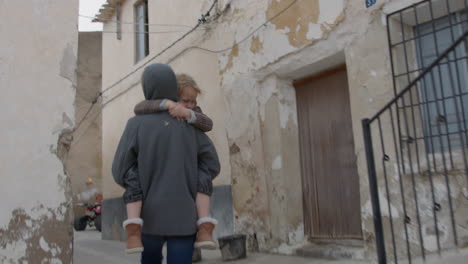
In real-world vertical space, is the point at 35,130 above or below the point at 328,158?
above

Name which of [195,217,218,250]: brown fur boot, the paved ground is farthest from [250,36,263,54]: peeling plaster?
[195,217,218,250]: brown fur boot

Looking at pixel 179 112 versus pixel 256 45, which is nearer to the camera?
pixel 179 112

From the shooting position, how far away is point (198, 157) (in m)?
2.24

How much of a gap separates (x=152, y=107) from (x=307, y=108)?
10.7 ft

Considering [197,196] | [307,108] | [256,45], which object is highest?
[256,45]

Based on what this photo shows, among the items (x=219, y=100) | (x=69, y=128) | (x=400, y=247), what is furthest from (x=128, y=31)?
(x=400, y=247)

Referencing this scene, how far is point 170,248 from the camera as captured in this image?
200 cm

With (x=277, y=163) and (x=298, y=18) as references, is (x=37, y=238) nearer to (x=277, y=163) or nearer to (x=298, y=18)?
(x=277, y=163)

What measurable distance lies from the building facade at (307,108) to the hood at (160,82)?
215cm

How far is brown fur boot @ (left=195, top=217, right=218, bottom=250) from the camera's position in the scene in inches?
80.3

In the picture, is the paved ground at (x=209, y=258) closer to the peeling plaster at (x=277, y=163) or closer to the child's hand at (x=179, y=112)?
the peeling plaster at (x=277, y=163)

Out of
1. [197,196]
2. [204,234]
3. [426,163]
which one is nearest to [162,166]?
[197,196]

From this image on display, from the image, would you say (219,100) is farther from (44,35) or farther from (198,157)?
(198,157)

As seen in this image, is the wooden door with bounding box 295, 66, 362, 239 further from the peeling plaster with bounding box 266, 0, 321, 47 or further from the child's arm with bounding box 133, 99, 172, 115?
the child's arm with bounding box 133, 99, 172, 115
